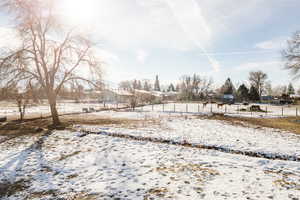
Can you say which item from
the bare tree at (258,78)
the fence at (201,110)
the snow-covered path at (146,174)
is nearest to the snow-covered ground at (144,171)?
the snow-covered path at (146,174)

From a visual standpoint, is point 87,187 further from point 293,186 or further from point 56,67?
point 56,67

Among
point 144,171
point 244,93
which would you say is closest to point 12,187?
point 144,171

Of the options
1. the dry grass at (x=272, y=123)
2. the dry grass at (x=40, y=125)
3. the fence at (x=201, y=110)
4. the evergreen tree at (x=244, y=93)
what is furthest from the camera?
the evergreen tree at (x=244, y=93)

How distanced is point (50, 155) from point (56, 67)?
8848mm

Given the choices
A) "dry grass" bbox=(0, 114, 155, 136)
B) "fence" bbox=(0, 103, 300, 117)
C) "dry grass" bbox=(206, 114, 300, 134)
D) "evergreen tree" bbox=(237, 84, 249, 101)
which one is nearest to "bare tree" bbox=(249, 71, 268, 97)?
"evergreen tree" bbox=(237, 84, 249, 101)

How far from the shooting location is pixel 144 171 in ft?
19.2

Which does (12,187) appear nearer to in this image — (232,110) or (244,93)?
(232,110)

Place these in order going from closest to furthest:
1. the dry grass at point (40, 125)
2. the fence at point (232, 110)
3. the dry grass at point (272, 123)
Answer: the dry grass at point (40, 125), the dry grass at point (272, 123), the fence at point (232, 110)

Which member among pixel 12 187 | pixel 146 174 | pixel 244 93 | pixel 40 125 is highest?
pixel 244 93

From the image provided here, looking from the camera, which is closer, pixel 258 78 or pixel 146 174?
pixel 146 174

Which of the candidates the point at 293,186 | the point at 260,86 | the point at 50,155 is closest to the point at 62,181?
the point at 50,155

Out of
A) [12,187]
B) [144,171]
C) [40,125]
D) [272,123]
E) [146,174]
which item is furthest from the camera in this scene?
[272,123]

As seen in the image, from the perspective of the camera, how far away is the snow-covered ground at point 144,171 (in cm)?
463

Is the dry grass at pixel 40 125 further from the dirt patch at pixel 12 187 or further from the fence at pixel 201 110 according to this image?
the dirt patch at pixel 12 187
